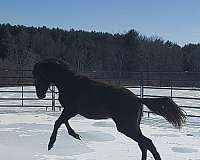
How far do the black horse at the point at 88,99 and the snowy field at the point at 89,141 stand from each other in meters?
2.53

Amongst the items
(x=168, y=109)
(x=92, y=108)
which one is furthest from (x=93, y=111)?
(x=168, y=109)

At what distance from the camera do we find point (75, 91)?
3.15 meters

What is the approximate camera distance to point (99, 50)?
63344mm

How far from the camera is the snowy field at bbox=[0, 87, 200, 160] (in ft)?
19.5

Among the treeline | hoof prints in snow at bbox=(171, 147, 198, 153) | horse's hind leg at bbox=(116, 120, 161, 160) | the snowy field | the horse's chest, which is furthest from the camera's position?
the treeline

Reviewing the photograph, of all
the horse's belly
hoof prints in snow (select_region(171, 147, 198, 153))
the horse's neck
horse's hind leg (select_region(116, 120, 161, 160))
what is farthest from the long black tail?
hoof prints in snow (select_region(171, 147, 198, 153))

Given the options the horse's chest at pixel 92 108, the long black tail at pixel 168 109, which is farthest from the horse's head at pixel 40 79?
the long black tail at pixel 168 109

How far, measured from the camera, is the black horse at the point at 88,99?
3.12 metres

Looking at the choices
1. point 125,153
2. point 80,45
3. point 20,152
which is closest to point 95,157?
point 125,153

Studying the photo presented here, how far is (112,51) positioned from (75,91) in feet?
185

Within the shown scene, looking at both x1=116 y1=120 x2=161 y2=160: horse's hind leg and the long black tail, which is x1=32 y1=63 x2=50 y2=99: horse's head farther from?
the long black tail

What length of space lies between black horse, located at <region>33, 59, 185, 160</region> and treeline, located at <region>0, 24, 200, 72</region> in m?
43.7

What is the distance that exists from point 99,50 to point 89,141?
56585 millimetres

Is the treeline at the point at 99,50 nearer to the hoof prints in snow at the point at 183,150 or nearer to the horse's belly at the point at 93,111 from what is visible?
the hoof prints in snow at the point at 183,150
